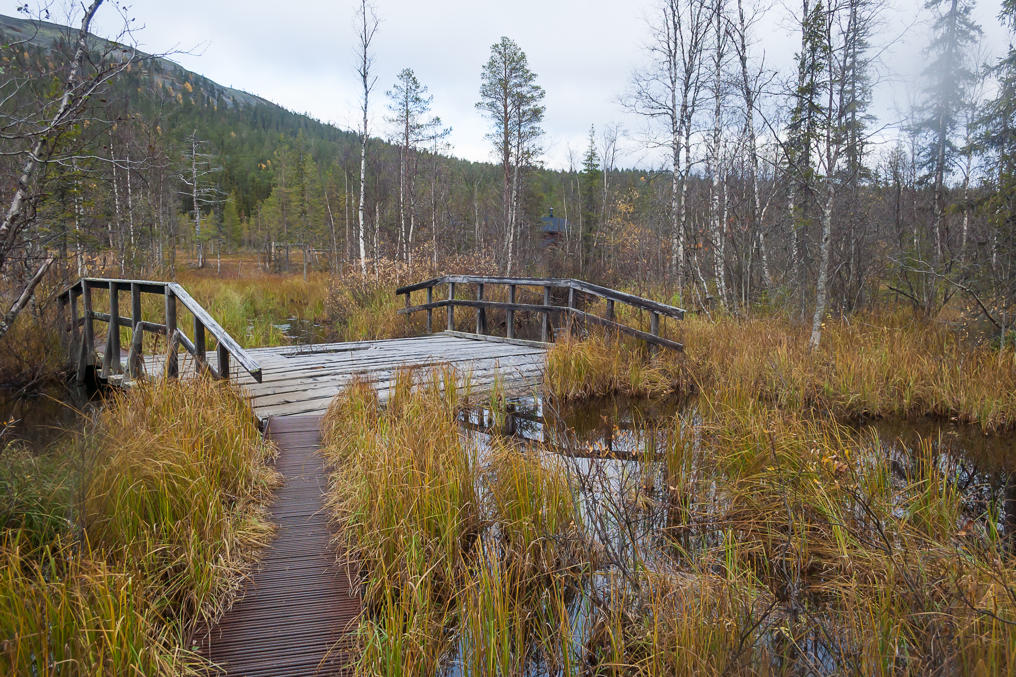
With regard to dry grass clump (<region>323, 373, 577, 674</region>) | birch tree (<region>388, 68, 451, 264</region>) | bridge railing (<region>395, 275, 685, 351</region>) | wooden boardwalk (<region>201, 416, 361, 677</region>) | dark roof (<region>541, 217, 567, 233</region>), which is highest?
birch tree (<region>388, 68, 451, 264</region>)

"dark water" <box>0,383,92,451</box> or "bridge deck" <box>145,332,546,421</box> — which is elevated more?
"bridge deck" <box>145,332,546,421</box>

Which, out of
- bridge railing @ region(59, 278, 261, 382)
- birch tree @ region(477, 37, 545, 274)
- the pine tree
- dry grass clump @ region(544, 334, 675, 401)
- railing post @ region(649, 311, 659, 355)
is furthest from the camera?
the pine tree

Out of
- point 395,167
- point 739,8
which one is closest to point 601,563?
point 739,8

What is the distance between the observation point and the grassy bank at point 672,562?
6.81 ft

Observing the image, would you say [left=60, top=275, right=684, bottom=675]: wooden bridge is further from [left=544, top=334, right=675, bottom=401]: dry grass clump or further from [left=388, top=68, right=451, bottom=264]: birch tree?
[left=388, top=68, right=451, bottom=264]: birch tree

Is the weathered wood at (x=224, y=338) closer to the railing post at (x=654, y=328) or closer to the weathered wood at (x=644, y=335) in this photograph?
the weathered wood at (x=644, y=335)

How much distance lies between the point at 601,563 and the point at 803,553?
42.0 inches

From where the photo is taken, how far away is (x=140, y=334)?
6.09 m

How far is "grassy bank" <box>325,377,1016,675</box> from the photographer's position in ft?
6.81

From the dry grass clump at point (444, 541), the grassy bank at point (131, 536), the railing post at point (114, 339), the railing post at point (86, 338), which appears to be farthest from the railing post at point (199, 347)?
the railing post at point (86, 338)

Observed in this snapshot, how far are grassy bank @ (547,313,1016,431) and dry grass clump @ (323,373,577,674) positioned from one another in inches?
112

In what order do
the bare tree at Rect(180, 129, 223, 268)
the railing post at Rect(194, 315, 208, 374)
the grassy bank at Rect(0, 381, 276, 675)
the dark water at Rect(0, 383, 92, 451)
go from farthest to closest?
the bare tree at Rect(180, 129, 223, 268)
the dark water at Rect(0, 383, 92, 451)
the railing post at Rect(194, 315, 208, 374)
the grassy bank at Rect(0, 381, 276, 675)

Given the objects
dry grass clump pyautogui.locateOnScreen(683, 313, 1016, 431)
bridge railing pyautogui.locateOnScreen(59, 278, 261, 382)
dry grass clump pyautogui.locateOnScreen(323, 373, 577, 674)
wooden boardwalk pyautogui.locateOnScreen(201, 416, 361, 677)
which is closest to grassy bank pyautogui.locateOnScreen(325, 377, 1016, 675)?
dry grass clump pyautogui.locateOnScreen(323, 373, 577, 674)

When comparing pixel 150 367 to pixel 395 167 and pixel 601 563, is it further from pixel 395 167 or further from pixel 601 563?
pixel 395 167
